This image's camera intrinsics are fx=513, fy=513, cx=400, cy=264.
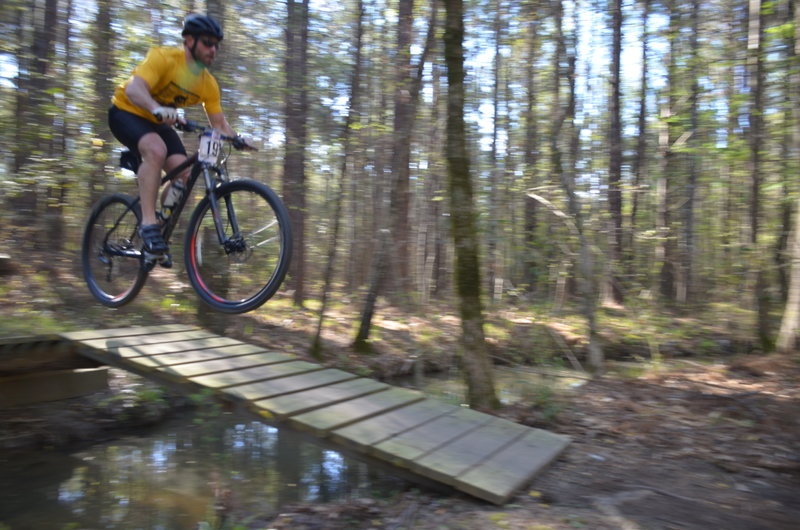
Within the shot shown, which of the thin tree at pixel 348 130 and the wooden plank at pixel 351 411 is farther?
the thin tree at pixel 348 130

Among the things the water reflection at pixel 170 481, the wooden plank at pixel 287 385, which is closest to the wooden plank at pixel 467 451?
the water reflection at pixel 170 481

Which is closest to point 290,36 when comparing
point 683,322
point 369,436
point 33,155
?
point 33,155

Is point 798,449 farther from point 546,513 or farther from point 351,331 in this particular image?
point 351,331

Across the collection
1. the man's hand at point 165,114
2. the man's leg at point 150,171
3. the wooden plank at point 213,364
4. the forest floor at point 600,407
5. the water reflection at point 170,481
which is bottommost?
the water reflection at point 170,481

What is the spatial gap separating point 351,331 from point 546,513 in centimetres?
542

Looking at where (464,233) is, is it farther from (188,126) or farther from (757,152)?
(757,152)

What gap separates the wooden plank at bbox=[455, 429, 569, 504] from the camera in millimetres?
2453

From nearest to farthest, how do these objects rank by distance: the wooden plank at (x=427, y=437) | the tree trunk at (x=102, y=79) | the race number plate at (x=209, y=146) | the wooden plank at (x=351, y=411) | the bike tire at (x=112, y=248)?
the wooden plank at (x=427, y=437) → the wooden plank at (x=351, y=411) → the race number plate at (x=209, y=146) → the bike tire at (x=112, y=248) → the tree trunk at (x=102, y=79)

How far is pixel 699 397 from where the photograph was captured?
471 cm

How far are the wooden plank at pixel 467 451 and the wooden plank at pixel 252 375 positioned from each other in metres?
1.24

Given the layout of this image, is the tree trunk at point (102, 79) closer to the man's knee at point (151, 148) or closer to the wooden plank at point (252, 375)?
the man's knee at point (151, 148)

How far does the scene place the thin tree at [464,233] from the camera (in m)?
4.12

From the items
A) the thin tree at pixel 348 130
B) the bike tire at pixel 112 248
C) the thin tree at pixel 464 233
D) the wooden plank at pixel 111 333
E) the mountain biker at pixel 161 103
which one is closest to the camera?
the mountain biker at pixel 161 103

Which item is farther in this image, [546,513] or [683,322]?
[683,322]
